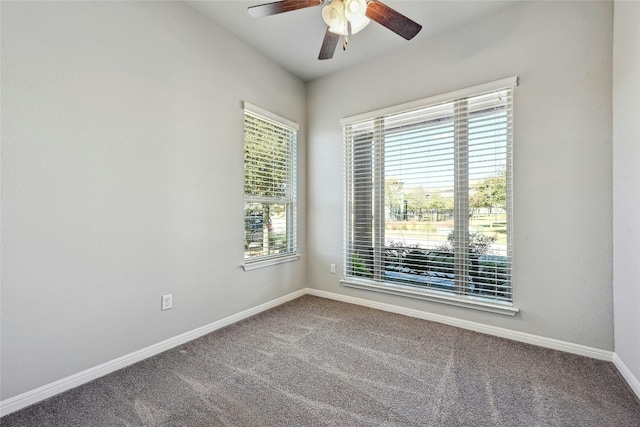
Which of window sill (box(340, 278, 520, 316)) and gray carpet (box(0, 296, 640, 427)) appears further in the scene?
window sill (box(340, 278, 520, 316))

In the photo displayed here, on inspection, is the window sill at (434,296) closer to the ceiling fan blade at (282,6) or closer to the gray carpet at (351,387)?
the gray carpet at (351,387)

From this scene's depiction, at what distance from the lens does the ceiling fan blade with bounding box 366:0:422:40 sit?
177cm

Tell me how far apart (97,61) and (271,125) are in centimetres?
161

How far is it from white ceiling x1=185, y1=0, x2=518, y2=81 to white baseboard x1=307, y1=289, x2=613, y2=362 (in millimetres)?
2723

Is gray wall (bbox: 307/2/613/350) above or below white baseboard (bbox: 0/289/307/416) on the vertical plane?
above

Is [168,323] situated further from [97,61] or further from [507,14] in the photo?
[507,14]

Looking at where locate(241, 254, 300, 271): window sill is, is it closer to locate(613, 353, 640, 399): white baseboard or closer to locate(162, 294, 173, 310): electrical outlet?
locate(162, 294, 173, 310): electrical outlet

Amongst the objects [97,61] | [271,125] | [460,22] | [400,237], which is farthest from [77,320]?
[460,22]

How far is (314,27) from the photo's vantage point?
261cm

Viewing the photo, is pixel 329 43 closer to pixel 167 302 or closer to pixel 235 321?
pixel 167 302

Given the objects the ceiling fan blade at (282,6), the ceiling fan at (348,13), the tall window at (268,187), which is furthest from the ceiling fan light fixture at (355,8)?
the tall window at (268,187)

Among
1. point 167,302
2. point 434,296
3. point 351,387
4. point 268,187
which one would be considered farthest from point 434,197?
point 167,302

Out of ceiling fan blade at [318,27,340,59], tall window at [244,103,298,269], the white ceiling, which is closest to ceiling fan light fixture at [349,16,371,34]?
ceiling fan blade at [318,27,340,59]

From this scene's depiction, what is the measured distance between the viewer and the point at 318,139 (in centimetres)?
355
